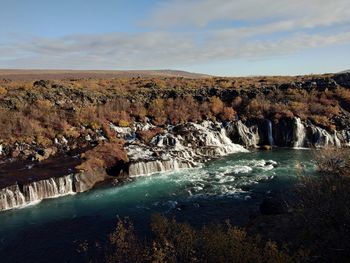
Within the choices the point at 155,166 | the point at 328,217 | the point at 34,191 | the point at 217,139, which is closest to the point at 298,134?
the point at 217,139

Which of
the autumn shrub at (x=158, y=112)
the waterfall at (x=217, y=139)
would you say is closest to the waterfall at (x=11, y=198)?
the waterfall at (x=217, y=139)

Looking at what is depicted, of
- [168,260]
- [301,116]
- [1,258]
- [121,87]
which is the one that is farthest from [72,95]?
[168,260]

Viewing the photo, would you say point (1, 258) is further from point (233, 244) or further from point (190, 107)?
point (190, 107)

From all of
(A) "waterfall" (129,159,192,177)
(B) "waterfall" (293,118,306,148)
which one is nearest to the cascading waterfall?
(A) "waterfall" (129,159,192,177)

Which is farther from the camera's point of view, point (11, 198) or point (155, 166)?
point (155, 166)

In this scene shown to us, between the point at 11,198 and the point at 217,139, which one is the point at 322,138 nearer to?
the point at 217,139

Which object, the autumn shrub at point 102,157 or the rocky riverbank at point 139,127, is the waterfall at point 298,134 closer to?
the rocky riverbank at point 139,127

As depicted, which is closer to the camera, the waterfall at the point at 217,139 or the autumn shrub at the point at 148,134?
the autumn shrub at the point at 148,134
